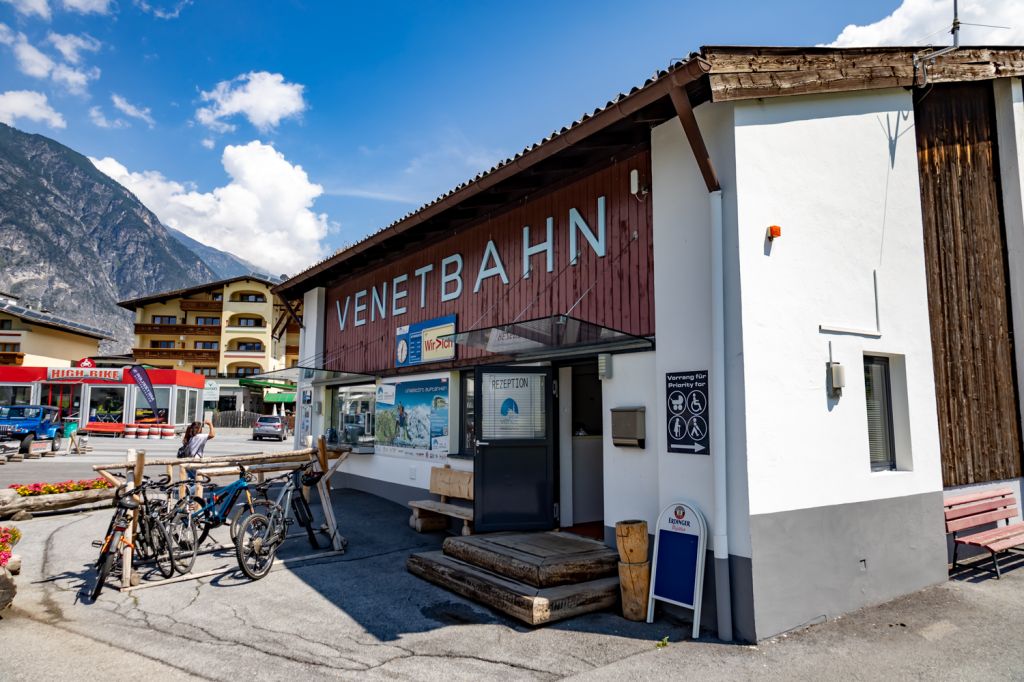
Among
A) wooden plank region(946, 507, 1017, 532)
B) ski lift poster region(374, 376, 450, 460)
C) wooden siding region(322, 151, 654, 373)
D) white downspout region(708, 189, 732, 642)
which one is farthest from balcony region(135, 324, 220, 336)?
wooden plank region(946, 507, 1017, 532)

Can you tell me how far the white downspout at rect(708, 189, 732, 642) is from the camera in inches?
203

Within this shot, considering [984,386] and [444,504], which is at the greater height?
[984,386]

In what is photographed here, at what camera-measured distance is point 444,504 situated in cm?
873

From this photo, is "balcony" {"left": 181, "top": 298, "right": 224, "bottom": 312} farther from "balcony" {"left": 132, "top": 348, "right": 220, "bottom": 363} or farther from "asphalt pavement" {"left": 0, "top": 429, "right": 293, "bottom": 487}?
"asphalt pavement" {"left": 0, "top": 429, "right": 293, "bottom": 487}

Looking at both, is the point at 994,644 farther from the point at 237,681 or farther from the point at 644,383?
the point at 237,681

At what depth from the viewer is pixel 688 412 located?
18.5ft

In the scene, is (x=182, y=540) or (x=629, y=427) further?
(x=182, y=540)

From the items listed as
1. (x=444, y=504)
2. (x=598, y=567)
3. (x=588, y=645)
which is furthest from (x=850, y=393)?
(x=444, y=504)

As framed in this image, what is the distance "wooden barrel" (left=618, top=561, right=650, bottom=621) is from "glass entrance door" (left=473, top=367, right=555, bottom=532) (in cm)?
204

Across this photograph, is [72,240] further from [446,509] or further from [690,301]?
[690,301]

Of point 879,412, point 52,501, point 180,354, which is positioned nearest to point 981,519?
point 879,412

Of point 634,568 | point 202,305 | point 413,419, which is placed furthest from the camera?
point 202,305

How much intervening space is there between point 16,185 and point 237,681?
187522 mm

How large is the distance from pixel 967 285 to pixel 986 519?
2.79 m
